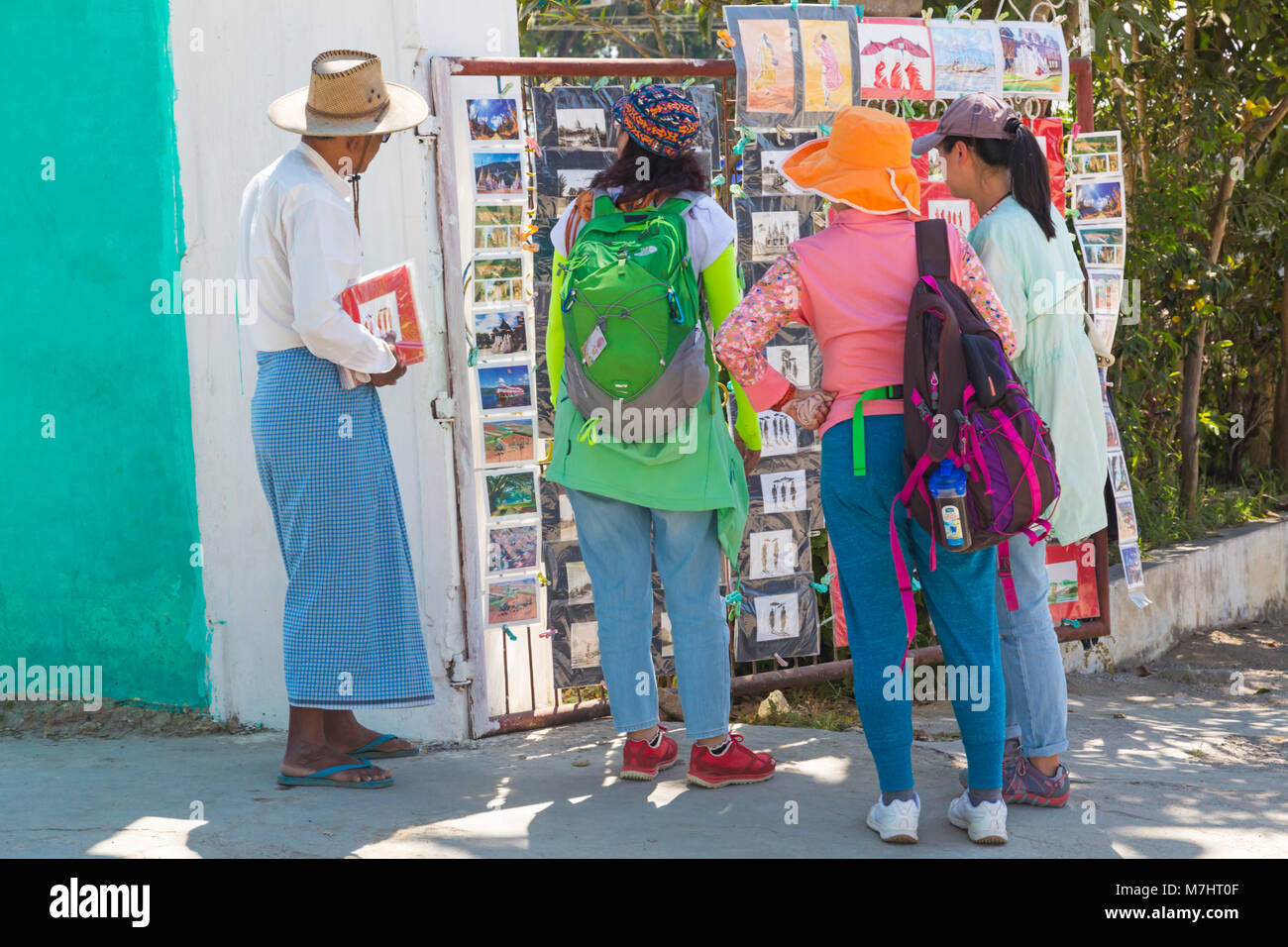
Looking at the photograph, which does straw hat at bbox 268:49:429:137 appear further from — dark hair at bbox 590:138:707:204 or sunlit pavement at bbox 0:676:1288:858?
sunlit pavement at bbox 0:676:1288:858

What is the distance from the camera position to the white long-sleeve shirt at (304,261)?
3.55 metres

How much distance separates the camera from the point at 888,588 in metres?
3.30

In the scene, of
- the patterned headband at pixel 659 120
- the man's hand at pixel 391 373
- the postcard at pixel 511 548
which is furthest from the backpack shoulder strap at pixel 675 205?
the postcard at pixel 511 548

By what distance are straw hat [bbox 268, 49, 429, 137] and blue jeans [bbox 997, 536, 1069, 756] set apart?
85.1 inches

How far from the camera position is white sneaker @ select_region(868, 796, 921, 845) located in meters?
3.35

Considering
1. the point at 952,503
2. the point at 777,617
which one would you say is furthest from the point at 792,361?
the point at 952,503

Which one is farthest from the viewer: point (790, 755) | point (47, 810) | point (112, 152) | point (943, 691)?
point (943, 691)

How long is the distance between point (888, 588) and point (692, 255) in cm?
109

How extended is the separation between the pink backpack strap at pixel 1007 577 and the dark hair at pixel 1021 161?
2.90ft

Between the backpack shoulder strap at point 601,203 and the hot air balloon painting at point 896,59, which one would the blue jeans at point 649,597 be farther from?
the hot air balloon painting at point 896,59

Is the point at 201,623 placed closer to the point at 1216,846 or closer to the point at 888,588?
the point at 888,588

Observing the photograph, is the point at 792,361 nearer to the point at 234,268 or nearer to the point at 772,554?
the point at 772,554

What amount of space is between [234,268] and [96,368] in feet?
2.19
